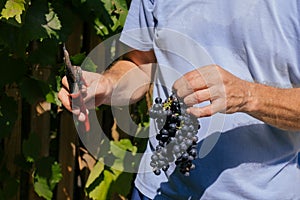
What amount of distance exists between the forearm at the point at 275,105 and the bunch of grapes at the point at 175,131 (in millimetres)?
120

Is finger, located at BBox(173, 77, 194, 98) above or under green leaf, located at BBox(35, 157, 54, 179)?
above

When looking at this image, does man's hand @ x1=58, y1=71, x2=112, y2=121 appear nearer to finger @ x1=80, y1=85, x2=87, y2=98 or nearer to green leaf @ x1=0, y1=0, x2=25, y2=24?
finger @ x1=80, y1=85, x2=87, y2=98

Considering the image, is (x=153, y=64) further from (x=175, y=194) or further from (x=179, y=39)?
(x=175, y=194)

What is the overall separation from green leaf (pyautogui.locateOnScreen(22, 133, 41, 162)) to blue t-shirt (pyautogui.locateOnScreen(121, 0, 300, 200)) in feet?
3.21

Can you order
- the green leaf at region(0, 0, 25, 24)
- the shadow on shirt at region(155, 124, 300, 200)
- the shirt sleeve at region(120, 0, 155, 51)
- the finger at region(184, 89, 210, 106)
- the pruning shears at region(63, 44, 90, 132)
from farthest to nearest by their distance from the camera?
1. the green leaf at region(0, 0, 25, 24)
2. the shirt sleeve at region(120, 0, 155, 51)
3. the shadow on shirt at region(155, 124, 300, 200)
4. the pruning shears at region(63, 44, 90, 132)
5. the finger at region(184, 89, 210, 106)

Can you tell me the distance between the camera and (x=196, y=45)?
1659mm

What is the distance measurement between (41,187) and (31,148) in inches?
6.1

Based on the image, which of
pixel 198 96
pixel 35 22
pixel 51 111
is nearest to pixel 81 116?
pixel 198 96

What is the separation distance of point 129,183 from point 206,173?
46.3 inches

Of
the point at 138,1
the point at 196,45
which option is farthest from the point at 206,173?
the point at 138,1

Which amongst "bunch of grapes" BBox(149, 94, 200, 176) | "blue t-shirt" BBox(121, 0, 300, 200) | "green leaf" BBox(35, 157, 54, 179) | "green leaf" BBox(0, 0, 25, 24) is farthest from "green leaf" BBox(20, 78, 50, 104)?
"bunch of grapes" BBox(149, 94, 200, 176)

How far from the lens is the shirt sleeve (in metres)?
1.81

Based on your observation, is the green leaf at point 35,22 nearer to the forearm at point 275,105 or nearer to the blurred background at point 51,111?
the blurred background at point 51,111

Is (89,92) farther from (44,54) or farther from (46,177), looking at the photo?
(46,177)
